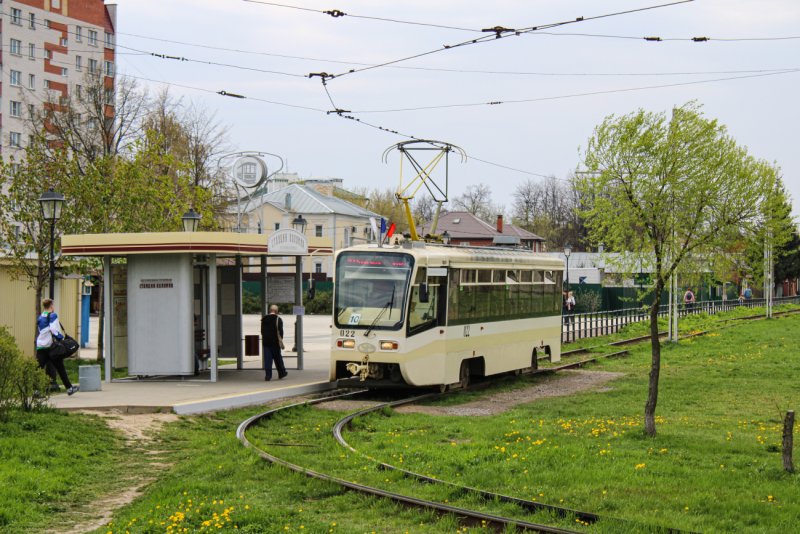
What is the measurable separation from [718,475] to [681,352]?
23735mm

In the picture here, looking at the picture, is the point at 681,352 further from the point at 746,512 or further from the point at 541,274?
the point at 746,512

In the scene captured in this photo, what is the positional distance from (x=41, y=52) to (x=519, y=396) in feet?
230

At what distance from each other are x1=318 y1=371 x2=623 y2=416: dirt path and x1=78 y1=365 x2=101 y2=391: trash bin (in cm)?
418

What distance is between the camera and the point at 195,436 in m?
15.2

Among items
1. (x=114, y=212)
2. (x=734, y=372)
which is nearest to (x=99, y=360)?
(x=114, y=212)

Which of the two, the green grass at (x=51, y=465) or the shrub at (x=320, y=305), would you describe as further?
the shrub at (x=320, y=305)

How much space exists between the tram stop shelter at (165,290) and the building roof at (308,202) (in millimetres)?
77362

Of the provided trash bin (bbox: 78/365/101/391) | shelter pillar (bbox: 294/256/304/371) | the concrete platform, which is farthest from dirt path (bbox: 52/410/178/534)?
shelter pillar (bbox: 294/256/304/371)

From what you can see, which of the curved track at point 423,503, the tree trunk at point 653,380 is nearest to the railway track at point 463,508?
the curved track at point 423,503

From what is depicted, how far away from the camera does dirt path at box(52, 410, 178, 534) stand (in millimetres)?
10070

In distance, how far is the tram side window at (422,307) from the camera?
774 inches

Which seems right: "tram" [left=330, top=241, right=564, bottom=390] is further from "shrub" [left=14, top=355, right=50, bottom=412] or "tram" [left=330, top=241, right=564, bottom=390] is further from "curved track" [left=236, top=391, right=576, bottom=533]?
"shrub" [left=14, top=355, right=50, bottom=412]

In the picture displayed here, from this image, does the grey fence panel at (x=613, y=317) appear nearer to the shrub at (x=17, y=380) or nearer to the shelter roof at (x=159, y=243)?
the shelter roof at (x=159, y=243)

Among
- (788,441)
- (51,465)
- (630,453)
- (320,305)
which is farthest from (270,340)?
(320,305)
